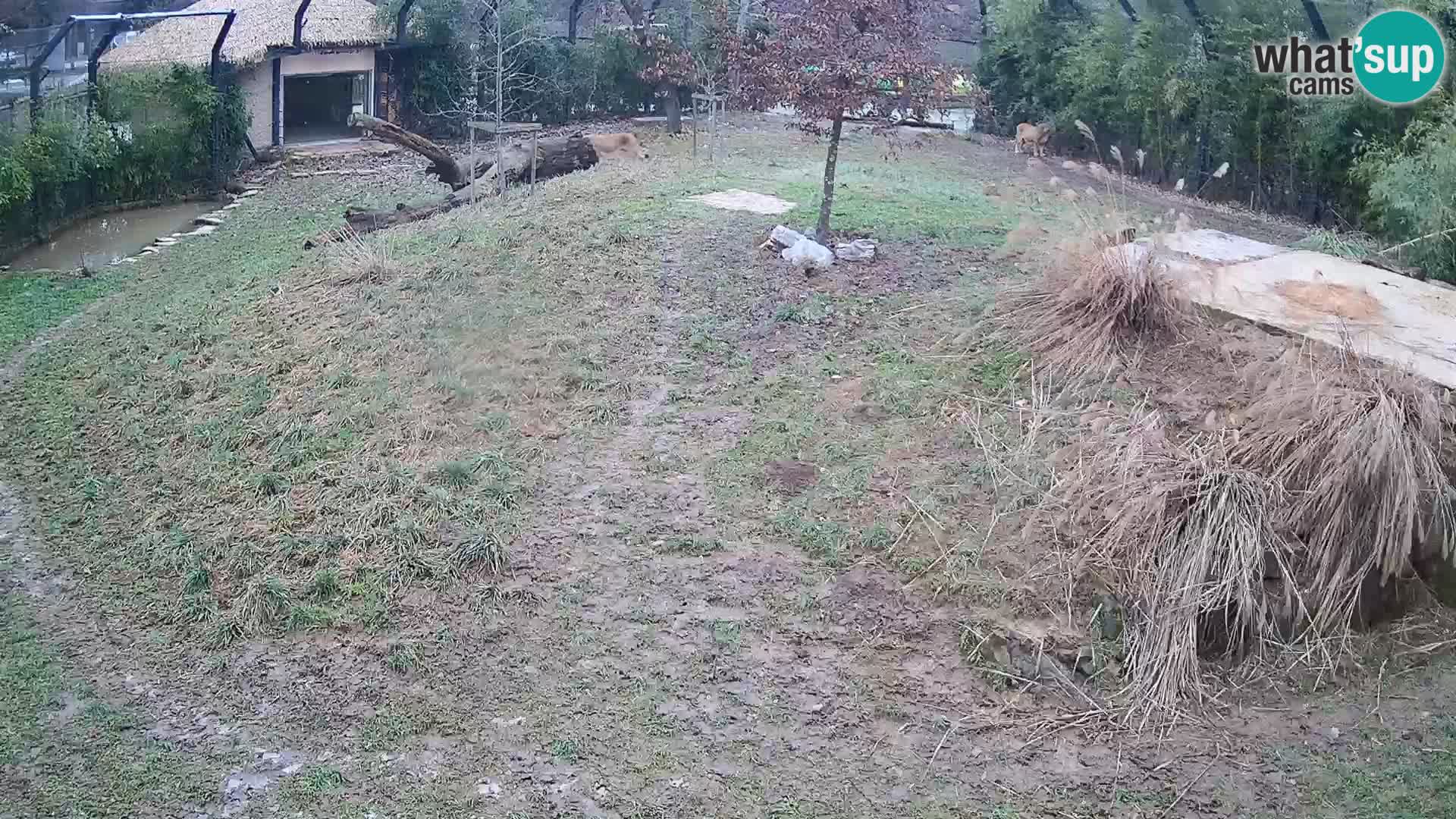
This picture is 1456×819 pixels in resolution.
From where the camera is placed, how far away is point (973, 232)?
9234 millimetres

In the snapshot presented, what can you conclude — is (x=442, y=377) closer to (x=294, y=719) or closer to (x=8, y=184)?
(x=294, y=719)

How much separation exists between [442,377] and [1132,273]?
362 cm

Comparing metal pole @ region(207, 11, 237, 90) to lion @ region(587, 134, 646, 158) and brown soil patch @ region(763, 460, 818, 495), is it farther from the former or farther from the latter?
brown soil patch @ region(763, 460, 818, 495)

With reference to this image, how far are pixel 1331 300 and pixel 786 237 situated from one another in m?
3.43

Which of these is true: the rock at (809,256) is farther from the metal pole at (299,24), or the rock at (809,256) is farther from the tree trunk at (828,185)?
the metal pole at (299,24)

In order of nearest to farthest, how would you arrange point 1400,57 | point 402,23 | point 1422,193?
point 1422,193 → point 1400,57 → point 402,23

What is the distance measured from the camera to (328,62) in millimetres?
17828

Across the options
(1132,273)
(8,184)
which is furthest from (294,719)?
(8,184)

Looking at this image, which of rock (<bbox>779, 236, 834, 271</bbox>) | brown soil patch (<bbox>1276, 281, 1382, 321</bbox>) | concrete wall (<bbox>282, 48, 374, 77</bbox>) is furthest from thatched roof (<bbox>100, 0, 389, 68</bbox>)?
brown soil patch (<bbox>1276, 281, 1382, 321</bbox>)

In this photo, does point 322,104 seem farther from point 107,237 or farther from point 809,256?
point 809,256

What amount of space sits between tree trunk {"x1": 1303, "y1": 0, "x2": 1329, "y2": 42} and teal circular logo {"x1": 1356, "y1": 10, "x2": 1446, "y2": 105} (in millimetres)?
462

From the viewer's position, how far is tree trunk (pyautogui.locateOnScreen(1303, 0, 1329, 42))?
12.4 meters

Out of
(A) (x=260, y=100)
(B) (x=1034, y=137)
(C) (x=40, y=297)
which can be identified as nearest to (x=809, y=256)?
(C) (x=40, y=297)

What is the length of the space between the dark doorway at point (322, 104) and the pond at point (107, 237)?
5.09 m
